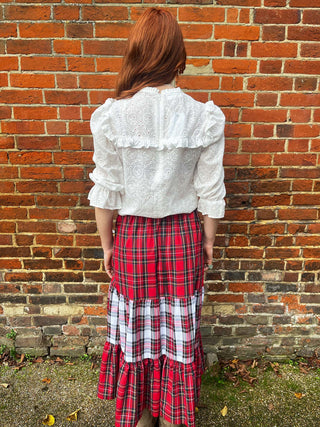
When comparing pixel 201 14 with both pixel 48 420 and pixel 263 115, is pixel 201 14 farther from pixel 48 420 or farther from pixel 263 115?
pixel 48 420

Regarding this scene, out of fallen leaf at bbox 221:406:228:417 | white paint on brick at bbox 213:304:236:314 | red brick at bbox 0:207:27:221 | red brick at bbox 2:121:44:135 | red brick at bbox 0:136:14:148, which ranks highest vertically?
red brick at bbox 2:121:44:135

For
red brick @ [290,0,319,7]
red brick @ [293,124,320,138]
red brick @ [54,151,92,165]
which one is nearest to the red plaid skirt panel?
red brick @ [54,151,92,165]

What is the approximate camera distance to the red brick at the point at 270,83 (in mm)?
2148

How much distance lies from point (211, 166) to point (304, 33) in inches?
46.8

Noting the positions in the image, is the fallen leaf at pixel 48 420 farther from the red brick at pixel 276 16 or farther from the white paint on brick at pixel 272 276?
the red brick at pixel 276 16

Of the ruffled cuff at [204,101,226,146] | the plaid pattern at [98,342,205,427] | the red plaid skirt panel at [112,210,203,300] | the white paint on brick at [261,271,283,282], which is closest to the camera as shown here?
the ruffled cuff at [204,101,226,146]

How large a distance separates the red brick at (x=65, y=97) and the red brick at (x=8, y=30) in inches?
15.2

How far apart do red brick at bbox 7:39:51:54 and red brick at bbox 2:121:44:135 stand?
1.41 feet

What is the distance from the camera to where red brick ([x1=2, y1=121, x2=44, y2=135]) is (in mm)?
2211

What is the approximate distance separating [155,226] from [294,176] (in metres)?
1.20

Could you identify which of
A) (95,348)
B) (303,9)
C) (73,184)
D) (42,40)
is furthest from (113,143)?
(95,348)

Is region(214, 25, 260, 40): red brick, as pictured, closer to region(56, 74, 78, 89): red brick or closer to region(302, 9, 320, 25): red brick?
region(302, 9, 320, 25): red brick

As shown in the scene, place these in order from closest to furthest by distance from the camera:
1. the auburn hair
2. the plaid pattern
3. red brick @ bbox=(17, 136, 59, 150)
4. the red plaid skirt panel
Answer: the auburn hair
the red plaid skirt panel
the plaid pattern
red brick @ bbox=(17, 136, 59, 150)

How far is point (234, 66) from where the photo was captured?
2.13m
